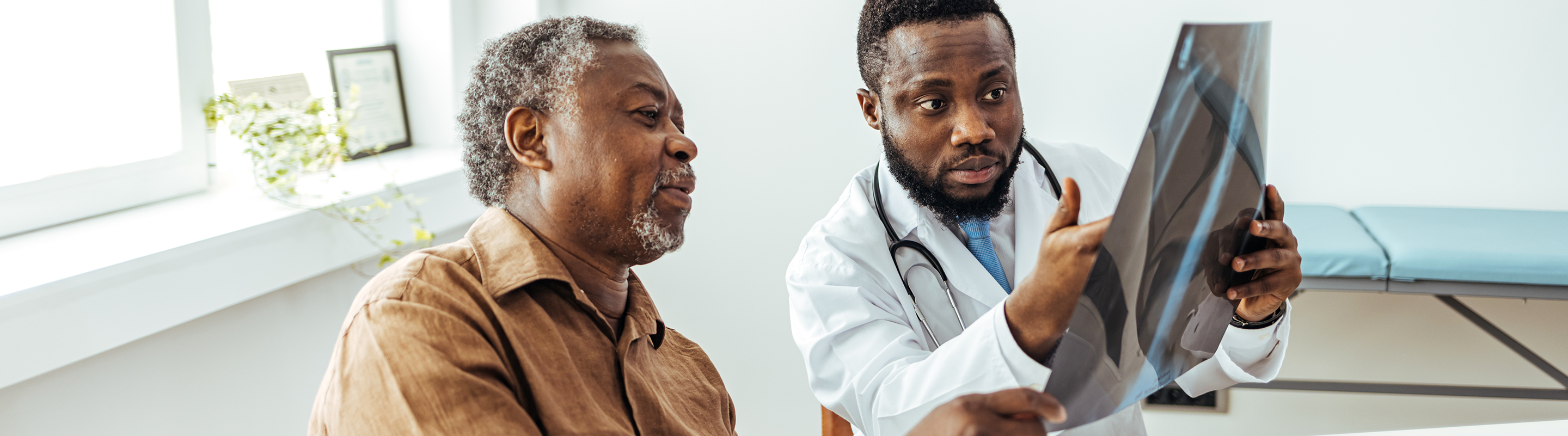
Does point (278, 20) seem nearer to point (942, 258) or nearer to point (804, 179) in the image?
point (804, 179)

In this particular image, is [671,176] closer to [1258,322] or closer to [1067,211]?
[1067,211]

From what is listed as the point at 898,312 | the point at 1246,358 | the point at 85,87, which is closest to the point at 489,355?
the point at 898,312

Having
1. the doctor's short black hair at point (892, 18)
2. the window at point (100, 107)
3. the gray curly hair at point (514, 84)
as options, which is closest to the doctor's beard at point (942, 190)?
the doctor's short black hair at point (892, 18)

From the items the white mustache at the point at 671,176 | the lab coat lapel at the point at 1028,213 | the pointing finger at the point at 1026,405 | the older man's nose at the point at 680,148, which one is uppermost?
the older man's nose at the point at 680,148

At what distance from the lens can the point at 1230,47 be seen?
78cm

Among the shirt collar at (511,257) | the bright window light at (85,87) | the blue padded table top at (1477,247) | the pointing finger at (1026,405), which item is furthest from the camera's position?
the blue padded table top at (1477,247)

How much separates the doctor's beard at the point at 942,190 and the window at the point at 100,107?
4.90 feet

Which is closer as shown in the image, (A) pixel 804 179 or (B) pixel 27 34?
(B) pixel 27 34

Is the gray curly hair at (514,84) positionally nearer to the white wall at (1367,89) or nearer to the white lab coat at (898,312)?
the white lab coat at (898,312)

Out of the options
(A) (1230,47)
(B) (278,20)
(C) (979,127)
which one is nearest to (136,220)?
(B) (278,20)

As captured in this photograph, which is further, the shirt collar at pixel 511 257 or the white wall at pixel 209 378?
the white wall at pixel 209 378

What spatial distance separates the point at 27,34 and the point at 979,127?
5.43 ft

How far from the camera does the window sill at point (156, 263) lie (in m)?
1.36

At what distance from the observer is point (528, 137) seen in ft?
3.32
